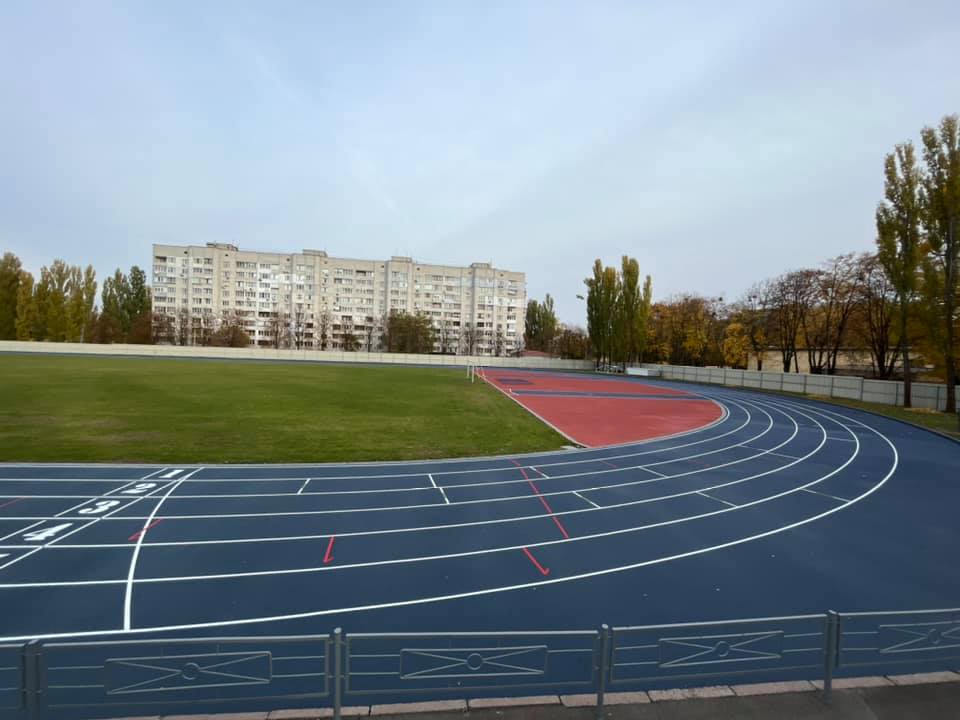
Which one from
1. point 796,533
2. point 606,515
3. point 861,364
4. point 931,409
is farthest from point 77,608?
point 861,364

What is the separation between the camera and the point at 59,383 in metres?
31.1

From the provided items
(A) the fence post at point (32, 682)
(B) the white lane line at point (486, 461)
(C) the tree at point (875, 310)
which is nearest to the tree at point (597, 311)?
(C) the tree at point (875, 310)

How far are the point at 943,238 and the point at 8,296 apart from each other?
11371 cm

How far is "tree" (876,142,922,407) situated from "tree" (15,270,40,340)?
10808 cm

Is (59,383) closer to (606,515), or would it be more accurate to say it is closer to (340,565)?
(340,565)

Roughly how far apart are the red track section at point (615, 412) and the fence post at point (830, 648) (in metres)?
14.0

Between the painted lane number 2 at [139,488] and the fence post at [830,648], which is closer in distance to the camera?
the fence post at [830,648]

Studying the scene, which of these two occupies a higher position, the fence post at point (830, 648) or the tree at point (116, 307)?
the tree at point (116, 307)

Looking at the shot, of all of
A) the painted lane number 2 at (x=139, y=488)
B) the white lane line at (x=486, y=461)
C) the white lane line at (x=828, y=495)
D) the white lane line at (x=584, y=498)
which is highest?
the painted lane number 2 at (x=139, y=488)

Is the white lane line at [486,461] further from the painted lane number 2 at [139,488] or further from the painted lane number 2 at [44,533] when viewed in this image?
the painted lane number 2 at [44,533]

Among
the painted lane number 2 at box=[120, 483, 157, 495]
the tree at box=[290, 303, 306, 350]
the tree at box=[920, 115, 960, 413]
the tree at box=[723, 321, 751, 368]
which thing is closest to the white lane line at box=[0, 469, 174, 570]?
the painted lane number 2 at box=[120, 483, 157, 495]

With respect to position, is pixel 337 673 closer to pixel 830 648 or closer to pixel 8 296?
pixel 830 648

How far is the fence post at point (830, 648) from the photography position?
14.9ft

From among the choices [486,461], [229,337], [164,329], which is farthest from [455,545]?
[164,329]
